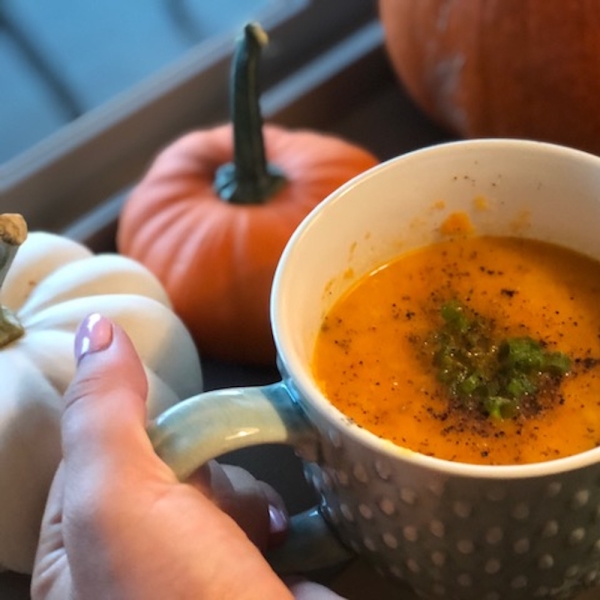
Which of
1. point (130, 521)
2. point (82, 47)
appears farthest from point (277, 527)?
point (82, 47)

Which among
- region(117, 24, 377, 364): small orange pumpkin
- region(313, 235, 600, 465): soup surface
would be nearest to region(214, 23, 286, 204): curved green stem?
region(117, 24, 377, 364): small orange pumpkin

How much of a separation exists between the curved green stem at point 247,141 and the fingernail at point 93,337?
10.5 inches

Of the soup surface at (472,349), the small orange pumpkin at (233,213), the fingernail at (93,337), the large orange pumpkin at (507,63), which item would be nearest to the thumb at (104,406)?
the fingernail at (93,337)

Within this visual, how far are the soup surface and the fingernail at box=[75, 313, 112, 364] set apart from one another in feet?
0.39

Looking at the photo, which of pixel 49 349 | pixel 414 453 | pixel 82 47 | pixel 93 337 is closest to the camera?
pixel 414 453

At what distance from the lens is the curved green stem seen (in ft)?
2.46

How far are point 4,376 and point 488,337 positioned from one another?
306 millimetres

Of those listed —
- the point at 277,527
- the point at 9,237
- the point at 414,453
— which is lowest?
the point at 277,527

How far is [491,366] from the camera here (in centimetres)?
54

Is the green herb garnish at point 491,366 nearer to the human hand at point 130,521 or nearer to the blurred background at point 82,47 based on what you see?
the human hand at point 130,521

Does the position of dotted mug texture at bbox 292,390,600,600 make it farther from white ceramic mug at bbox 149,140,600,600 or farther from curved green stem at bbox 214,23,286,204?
curved green stem at bbox 214,23,286,204

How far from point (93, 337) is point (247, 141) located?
284mm

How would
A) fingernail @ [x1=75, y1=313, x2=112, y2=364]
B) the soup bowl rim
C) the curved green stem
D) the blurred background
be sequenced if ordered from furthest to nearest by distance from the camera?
the blurred background, the curved green stem, fingernail @ [x1=75, y1=313, x2=112, y2=364], the soup bowl rim

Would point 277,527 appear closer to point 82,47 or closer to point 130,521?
point 130,521
